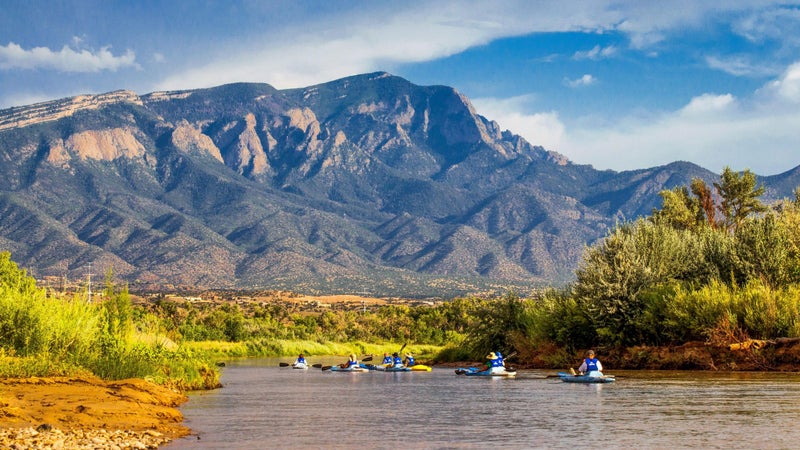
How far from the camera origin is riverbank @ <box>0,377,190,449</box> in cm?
2195

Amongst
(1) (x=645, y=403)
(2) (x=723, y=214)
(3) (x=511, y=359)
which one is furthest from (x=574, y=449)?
(2) (x=723, y=214)

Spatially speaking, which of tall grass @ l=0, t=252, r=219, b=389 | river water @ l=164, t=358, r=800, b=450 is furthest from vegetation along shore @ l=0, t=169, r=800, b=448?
river water @ l=164, t=358, r=800, b=450

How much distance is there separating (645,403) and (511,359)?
29884 millimetres

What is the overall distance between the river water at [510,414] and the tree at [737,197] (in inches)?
1411

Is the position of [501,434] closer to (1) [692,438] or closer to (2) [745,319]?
(1) [692,438]

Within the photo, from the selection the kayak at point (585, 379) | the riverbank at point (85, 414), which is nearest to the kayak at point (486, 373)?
the kayak at point (585, 379)

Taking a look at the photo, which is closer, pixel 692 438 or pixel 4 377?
pixel 692 438

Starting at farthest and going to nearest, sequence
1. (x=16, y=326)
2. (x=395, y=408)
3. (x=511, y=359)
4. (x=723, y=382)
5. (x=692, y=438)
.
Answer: (x=511, y=359)
(x=723, y=382)
(x=395, y=408)
(x=16, y=326)
(x=692, y=438)

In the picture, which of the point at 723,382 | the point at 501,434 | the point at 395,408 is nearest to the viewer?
the point at 501,434

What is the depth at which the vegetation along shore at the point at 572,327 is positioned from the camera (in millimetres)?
28250

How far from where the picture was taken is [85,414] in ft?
84.8

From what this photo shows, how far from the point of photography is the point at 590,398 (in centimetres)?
3812

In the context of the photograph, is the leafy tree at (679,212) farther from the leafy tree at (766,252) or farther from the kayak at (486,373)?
the kayak at (486,373)

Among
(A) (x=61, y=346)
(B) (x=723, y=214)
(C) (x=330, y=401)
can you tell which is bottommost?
(C) (x=330, y=401)
